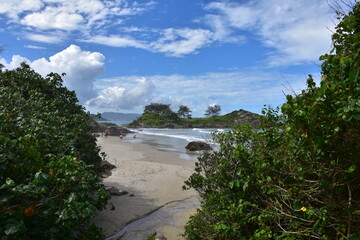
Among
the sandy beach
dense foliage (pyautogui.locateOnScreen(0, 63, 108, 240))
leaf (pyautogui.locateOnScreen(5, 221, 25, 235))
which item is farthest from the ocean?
leaf (pyautogui.locateOnScreen(5, 221, 25, 235))

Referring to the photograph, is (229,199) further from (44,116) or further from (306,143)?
(44,116)

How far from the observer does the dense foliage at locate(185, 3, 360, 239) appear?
2.52 meters

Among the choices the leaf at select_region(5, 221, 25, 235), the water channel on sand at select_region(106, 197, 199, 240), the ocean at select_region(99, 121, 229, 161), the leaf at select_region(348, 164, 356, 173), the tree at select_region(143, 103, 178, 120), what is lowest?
the water channel on sand at select_region(106, 197, 199, 240)

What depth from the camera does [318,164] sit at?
280cm

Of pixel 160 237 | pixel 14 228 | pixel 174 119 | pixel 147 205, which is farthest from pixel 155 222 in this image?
pixel 174 119

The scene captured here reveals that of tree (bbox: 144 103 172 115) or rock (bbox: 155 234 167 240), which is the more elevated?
tree (bbox: 144 103 172 115)

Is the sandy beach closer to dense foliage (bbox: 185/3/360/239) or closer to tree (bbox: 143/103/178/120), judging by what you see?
dense foliage (bbox: 185/3/360/239)

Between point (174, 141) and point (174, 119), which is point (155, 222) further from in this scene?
point (174, 119)

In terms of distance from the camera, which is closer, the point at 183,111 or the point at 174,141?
the point at 174,141

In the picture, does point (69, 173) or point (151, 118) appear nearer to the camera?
point (69, 173)

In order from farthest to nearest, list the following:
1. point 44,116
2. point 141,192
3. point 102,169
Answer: point 141,192 → point 102,169 → point 44,116

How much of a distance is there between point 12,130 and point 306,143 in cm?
421

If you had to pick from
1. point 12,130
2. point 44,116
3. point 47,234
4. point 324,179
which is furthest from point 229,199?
point 44,116

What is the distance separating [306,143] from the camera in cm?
290
